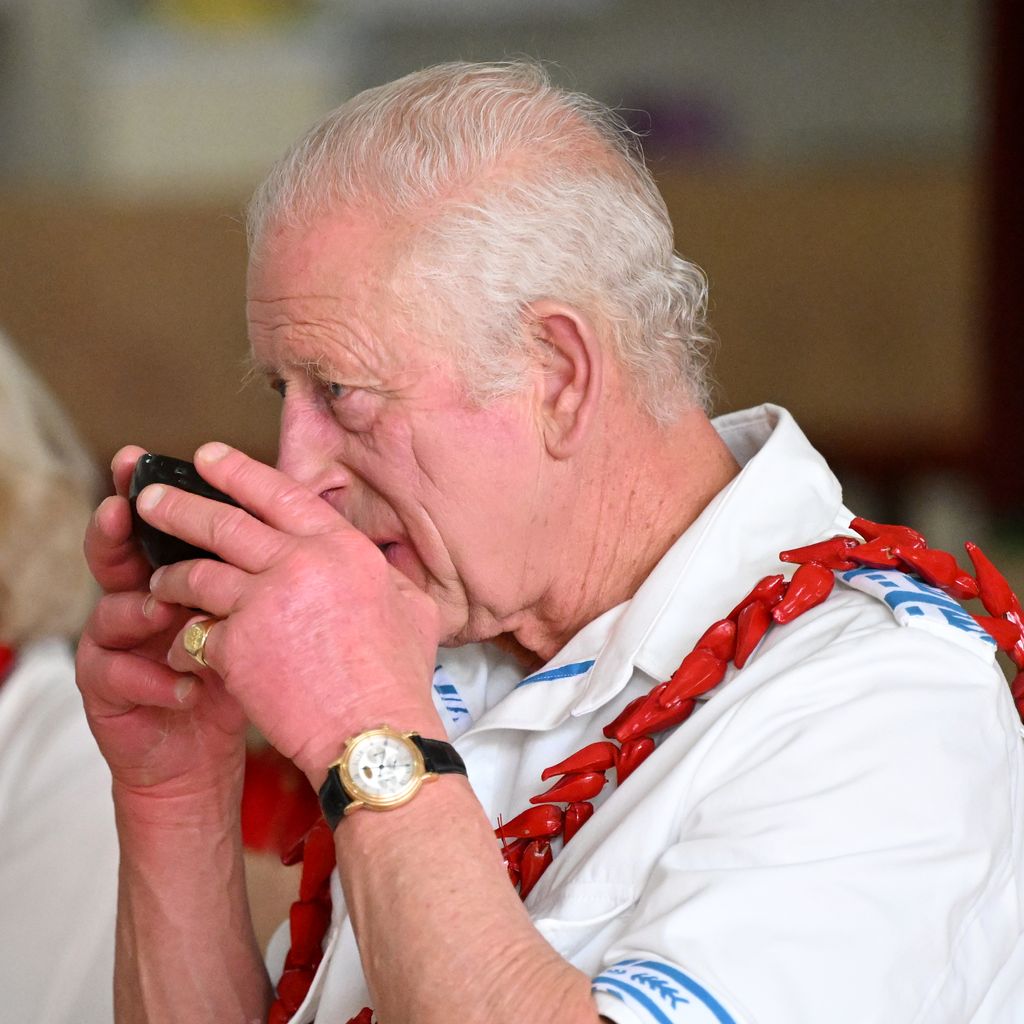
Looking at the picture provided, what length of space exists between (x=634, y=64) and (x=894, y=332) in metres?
1.29

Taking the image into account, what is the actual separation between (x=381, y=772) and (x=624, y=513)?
1.33 ft

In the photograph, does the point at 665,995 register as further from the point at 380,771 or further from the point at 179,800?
the point at 179,800

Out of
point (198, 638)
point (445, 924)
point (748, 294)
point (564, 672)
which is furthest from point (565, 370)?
point (748, 294)

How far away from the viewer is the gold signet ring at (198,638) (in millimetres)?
1027

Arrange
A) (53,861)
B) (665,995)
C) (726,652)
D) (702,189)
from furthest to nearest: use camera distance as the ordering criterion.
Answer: (702,189) → (53,861) → (726,652) → (665,995)

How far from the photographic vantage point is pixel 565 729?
4.12ft

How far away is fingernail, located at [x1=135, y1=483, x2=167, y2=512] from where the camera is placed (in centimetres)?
105

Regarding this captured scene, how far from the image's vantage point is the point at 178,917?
1361mm

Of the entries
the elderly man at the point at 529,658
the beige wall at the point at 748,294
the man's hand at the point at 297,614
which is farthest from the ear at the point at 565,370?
the beige wall at the point at 748,294

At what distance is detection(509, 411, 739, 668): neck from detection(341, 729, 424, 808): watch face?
1.12ft

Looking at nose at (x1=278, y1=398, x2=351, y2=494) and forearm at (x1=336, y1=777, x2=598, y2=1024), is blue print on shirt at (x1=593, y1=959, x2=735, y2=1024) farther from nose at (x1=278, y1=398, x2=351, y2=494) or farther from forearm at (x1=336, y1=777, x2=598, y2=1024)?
nose at (x1=278, y1=398, x2=351, y2=494)

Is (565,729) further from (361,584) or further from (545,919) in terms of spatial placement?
(361,584)

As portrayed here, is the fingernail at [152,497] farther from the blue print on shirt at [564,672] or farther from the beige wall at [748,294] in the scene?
the beige wall at [748,294]

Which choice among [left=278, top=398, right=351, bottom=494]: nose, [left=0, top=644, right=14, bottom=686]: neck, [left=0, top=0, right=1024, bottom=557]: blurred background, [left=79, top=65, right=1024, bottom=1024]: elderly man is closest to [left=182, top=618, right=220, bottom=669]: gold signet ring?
[left=79, top=65, right=1024, bottom=1024]: elderly man
